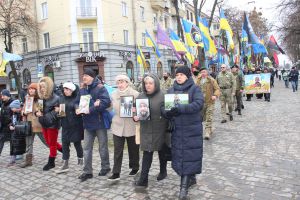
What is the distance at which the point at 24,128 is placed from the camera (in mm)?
6559

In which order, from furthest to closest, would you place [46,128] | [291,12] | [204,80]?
[291,12] → [204,80] → [46,128]

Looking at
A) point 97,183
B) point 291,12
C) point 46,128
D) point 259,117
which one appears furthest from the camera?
point 291,12

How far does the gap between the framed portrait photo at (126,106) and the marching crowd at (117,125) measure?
132mm

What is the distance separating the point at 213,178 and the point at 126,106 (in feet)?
5.97

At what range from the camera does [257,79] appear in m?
17.4

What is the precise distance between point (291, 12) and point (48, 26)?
20.9m

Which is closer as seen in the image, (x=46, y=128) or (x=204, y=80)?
(x=46, y=128)

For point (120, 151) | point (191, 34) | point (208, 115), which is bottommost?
point (120, 151)

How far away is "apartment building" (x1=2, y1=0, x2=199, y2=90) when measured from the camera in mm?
29625

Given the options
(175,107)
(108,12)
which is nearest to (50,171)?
(175,107)

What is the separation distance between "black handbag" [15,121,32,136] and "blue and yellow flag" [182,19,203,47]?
9483 millimetres

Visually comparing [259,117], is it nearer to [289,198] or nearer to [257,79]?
[257,79]

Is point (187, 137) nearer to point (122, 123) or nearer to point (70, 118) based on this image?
point (122, 123)

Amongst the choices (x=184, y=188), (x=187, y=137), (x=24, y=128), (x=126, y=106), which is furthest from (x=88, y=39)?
(x=184, y=188)
